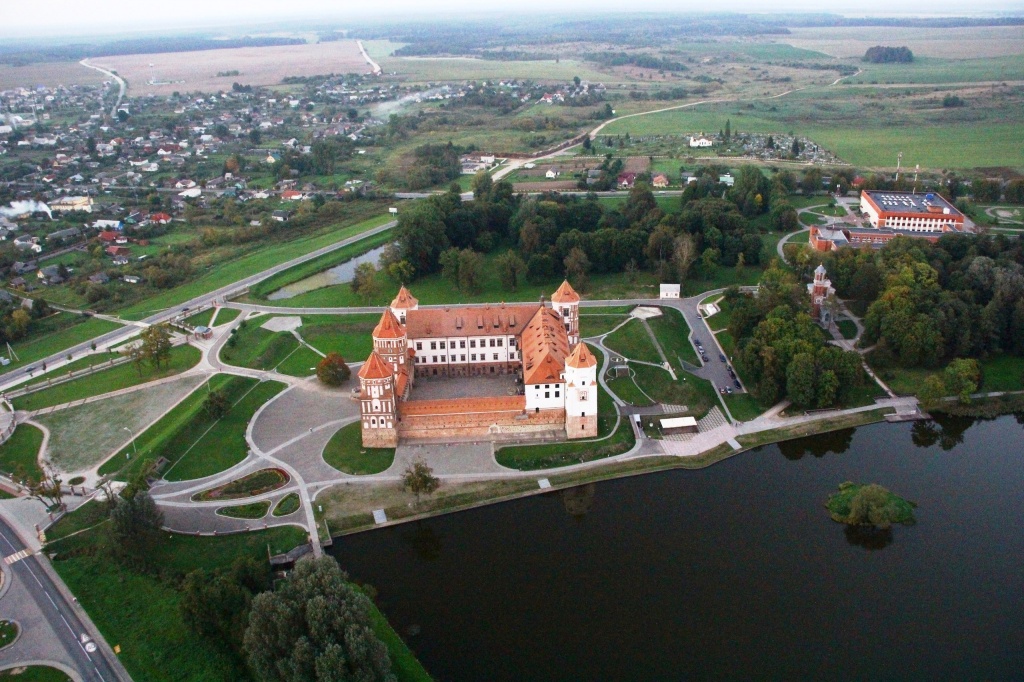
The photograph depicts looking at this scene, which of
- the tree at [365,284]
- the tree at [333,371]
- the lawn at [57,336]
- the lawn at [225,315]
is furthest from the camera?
the tree at [365,284]

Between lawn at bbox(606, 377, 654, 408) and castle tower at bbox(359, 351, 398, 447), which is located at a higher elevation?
castle tower at bbox(359, 351, 398, 447)

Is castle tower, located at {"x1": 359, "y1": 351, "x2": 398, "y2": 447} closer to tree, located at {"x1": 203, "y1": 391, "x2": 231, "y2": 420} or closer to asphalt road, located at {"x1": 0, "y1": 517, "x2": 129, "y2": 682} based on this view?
tree, located at {"x1": 203, "y1": 391, "x2": 231, "y2": 420}

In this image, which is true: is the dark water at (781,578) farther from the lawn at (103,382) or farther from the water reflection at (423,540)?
the lawn at (103,382)

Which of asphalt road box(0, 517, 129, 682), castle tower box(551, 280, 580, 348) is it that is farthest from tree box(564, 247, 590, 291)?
asphalt road box(0, 517, 129, 682)

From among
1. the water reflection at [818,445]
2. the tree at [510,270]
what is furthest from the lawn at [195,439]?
the water reflection at [818,445]

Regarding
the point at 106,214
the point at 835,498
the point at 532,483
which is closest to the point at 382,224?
the point at 106,214

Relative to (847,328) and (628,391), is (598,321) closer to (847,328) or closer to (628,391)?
(628,391)

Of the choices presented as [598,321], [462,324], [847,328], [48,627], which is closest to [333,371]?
[462,324]
